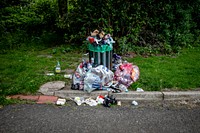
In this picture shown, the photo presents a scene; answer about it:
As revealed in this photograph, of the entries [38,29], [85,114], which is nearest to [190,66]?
[85,114]

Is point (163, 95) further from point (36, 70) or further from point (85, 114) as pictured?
point (36, 70)

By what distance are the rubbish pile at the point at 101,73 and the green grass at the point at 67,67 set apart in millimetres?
270

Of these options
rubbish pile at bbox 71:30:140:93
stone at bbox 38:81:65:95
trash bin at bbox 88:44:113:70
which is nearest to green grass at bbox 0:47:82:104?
stone at bbox 38:81:65:95

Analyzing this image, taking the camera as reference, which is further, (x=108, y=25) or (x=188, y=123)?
(x=108, y=25)

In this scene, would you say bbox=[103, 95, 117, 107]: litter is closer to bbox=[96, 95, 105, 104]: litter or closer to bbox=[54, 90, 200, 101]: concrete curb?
bbox=[96, 95, 105, 104]: litter

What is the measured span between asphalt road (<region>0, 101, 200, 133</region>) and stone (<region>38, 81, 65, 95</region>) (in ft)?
1.68

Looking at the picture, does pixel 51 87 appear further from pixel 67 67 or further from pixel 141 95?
pixel 141 95

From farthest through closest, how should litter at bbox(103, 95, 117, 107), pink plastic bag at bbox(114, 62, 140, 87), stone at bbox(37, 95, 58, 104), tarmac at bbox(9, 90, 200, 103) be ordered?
pink plastic bag at bbox(114, 62, 140, 87)
tarmac at bbox(9, 90, 200, 103)
stone at bbox(37, 95, 58, 104)
litter at bbox(103, 95, 117, 107)

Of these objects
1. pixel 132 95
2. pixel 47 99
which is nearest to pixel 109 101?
pixel 132 95

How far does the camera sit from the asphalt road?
370 centimetres

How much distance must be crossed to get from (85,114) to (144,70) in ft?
7.89

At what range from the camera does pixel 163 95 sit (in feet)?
15.6

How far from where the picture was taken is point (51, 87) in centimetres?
507

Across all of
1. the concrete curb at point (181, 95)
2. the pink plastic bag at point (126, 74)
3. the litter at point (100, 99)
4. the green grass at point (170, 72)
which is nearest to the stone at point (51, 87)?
the litter at point (100, 99)
